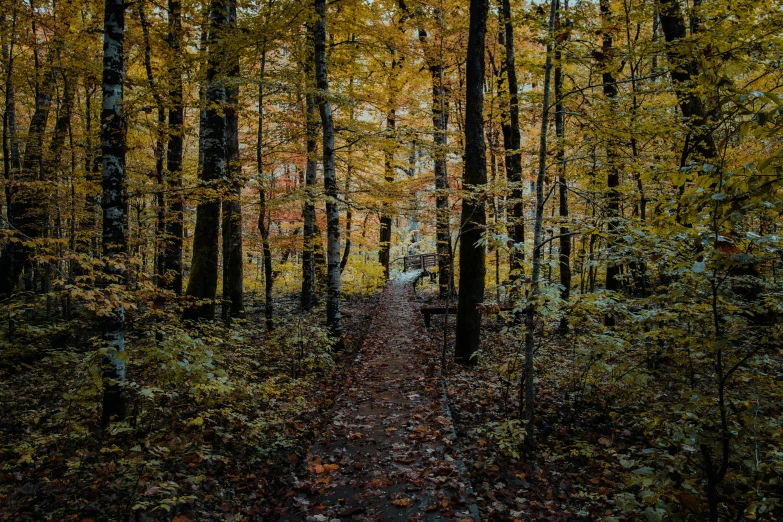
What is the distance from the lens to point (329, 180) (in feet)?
32.4

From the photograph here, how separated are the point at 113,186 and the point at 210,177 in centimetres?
432

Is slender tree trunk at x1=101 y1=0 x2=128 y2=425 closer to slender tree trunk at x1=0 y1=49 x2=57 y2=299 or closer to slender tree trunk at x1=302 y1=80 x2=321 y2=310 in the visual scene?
slender tree trunk at x1=302 y1=80 x2=321 y2=310

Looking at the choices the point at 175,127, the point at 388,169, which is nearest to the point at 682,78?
the point at 388,169

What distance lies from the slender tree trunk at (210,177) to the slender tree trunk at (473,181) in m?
5.79

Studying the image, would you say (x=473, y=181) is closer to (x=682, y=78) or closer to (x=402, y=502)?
(x=402, y=502)

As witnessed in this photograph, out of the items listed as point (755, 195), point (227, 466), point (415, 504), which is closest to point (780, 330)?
point (755, 195)

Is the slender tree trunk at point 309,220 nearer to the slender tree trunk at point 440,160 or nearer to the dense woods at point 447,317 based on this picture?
the dense woods at point 447,317

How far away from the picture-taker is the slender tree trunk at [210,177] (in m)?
9.41

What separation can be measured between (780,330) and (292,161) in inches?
581

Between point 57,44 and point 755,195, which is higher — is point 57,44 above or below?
above

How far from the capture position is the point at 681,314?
16.2 feet

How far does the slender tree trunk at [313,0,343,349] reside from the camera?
9.62 meters

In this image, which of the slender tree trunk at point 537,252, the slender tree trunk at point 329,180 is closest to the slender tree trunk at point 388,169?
the slender tree trunk at point 329,180

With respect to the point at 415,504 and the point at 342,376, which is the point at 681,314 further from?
the point at 342,376
